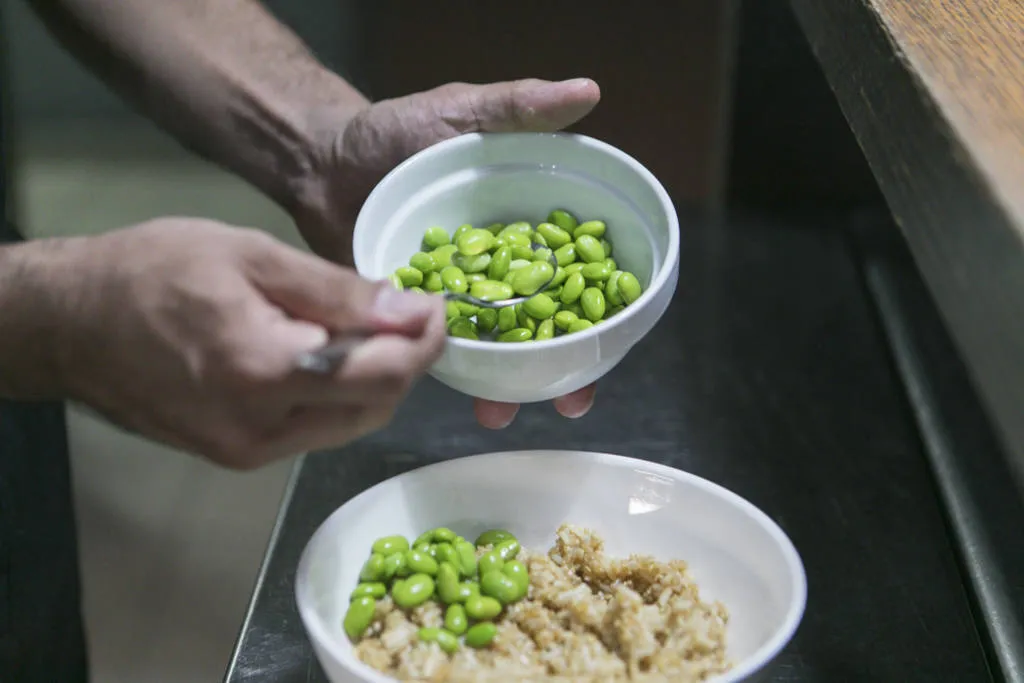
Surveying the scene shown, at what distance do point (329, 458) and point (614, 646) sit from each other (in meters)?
0.42

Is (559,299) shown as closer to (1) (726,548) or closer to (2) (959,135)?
(1) (726,548)

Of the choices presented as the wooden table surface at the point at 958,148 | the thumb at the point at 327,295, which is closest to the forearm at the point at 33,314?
the thumb at the point at 327,295

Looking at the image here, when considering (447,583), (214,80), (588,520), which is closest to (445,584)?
(447,583)

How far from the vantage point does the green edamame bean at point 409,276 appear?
74 centimetres

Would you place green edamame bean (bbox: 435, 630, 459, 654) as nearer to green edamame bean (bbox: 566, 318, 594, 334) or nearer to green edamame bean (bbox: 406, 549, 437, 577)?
green edamame bean (bbox: 406, 549, 437, 577)

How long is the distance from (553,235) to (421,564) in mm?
298

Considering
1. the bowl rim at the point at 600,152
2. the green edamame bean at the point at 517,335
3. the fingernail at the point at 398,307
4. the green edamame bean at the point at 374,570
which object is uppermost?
the fingernail at the point at 398,307

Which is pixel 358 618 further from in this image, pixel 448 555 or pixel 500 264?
pixel 500 264

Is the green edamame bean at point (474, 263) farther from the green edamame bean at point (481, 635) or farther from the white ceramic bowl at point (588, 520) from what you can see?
the green edamame bean at point (481, 635)

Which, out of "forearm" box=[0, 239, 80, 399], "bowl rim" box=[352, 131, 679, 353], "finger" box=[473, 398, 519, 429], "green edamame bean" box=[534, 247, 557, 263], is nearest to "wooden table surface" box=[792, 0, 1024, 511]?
"bowl rim" box=[352, 131, 679, 353]

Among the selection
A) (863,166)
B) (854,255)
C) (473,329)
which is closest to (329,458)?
(473,329)

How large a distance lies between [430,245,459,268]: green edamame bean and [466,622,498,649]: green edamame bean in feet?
0.92

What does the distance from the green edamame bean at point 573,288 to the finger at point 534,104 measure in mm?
141

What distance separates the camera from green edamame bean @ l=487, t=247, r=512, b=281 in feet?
2.52
